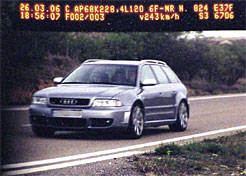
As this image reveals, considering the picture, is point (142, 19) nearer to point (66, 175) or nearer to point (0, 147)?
point (0, 147)

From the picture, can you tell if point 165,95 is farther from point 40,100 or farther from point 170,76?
point 40,100

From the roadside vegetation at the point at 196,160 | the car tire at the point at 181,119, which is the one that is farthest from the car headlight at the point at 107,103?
the car tire at the point at 181,119

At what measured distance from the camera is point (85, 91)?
44.5 feet

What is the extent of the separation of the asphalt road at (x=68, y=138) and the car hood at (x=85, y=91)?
73 centimetres

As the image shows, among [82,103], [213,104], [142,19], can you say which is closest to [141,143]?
[82,103]

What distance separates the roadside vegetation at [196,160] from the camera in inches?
377

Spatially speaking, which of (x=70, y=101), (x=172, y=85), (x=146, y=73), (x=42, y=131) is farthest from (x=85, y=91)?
(x=172, y=85)

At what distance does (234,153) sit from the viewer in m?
11.3

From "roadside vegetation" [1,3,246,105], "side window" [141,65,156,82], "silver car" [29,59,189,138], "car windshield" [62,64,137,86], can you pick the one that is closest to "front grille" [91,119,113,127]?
"silver car" [29,59,189,138]

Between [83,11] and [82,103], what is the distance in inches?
129

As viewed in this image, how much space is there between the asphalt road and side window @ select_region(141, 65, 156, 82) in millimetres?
1053

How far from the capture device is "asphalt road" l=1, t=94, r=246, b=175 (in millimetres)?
11270
